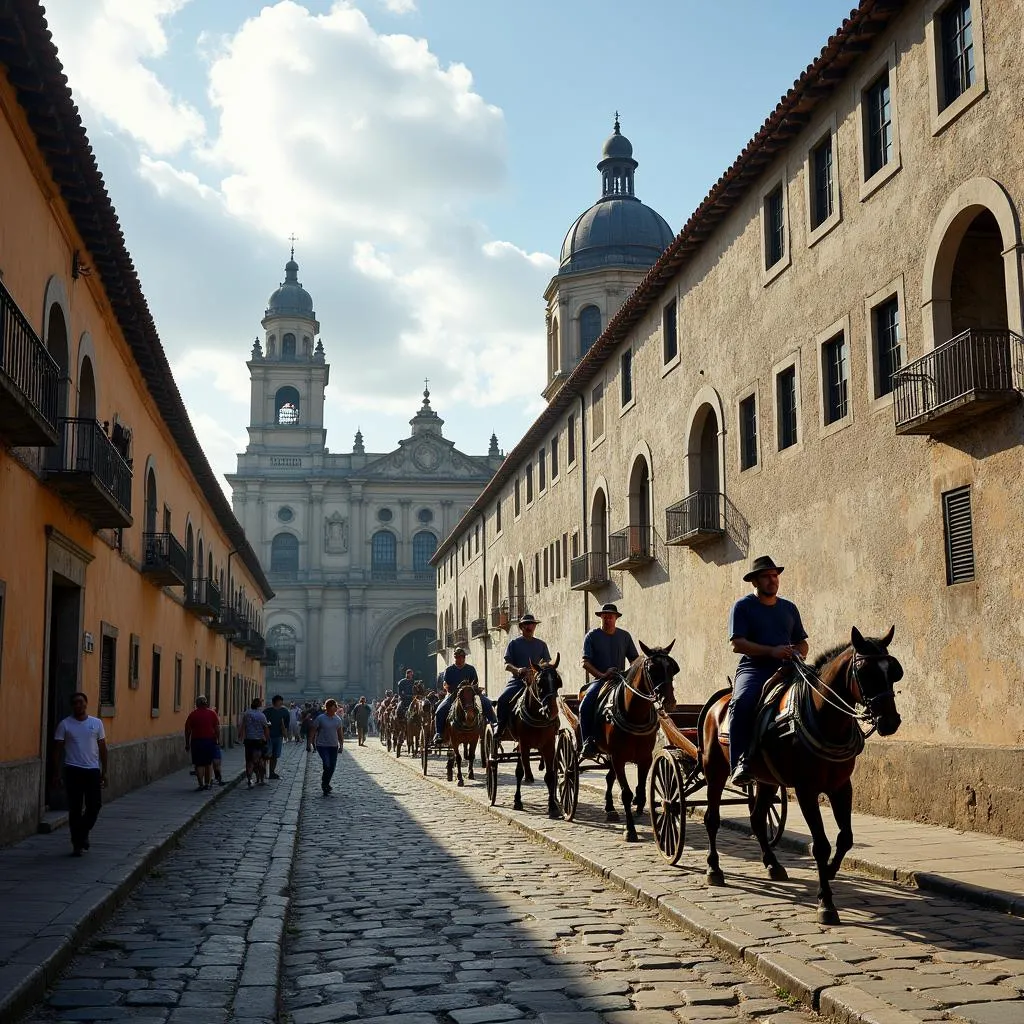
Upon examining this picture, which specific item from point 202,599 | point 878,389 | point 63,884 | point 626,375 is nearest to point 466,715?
point 878,389

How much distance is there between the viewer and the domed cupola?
5003 cm

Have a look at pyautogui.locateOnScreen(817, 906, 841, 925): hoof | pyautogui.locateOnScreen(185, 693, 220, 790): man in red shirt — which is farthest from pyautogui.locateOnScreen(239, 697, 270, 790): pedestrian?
pyautogui.locateOnScreen(817, 906, 841, 925): hoof

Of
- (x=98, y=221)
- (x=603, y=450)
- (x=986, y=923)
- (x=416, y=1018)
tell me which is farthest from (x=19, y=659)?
(x=603, y=450)

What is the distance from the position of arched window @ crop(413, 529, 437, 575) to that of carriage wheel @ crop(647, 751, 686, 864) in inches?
2635

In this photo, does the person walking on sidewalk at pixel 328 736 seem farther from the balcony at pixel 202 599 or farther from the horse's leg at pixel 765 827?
the horse's leg at pixel 765 827

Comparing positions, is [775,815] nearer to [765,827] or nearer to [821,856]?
[765,827]

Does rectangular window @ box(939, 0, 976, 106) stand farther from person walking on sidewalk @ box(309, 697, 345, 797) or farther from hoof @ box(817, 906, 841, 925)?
person walking on sidewalk @ box(309, 697, 345, 797)

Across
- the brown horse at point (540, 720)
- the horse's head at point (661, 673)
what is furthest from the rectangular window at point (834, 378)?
the horse's head at point (661, 673)

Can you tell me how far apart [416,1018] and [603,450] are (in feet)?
81.2

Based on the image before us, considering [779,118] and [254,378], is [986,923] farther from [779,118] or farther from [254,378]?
[254,378]

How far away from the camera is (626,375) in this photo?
28.6 meters

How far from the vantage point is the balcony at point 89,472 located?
1498 cm

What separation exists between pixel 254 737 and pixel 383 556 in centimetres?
5484

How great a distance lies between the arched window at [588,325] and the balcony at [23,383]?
37665mm
